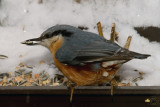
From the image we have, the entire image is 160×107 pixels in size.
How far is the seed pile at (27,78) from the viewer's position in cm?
170

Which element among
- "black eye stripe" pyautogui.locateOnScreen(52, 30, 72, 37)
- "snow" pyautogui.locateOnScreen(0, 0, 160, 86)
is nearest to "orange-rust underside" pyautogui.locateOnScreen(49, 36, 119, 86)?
"black eye stripe" pyautogui.locateOnScreen(52, 30, 72, 37)

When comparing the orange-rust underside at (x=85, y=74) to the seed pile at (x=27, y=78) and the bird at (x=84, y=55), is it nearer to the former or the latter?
the bird at (x=84, y=55)

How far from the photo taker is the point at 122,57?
4.60 ft

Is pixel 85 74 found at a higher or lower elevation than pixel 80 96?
higher

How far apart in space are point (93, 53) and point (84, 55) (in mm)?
50

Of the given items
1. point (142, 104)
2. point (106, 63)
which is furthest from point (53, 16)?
point (142, 104)

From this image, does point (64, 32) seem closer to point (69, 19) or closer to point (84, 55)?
point (84, 55)

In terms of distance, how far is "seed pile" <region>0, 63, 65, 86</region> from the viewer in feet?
5.56

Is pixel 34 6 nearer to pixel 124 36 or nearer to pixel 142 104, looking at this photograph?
pixel 124 36

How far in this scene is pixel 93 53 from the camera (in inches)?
57.1

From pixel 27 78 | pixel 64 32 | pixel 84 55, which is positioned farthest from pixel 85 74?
pixel 27 78

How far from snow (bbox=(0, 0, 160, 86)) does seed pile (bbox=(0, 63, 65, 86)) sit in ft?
0.45

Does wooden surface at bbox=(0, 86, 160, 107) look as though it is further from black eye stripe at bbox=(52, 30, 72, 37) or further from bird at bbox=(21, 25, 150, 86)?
black eye stripe at bbox=(52, 30, 72, 37)

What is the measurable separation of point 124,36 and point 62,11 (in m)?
0.53
